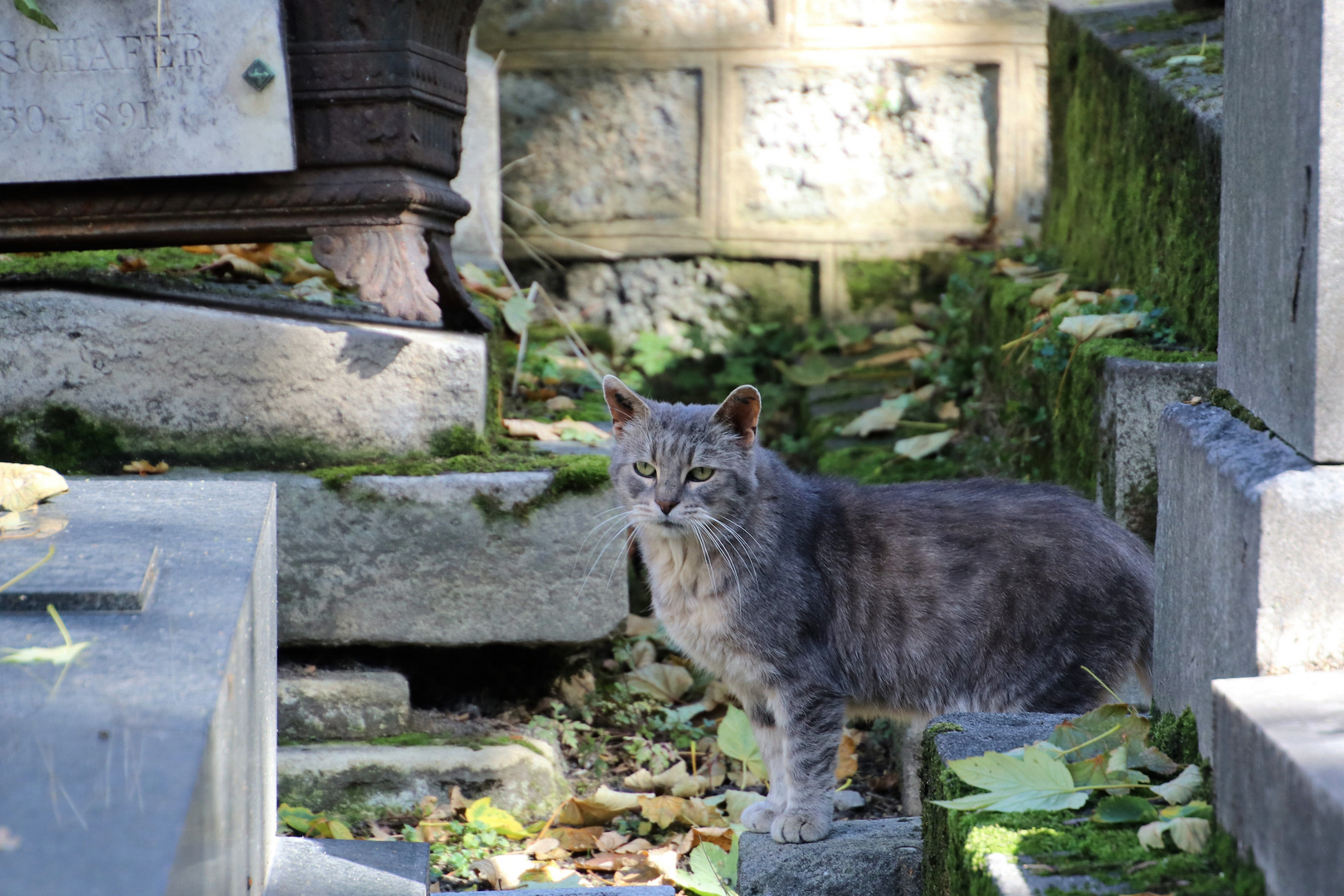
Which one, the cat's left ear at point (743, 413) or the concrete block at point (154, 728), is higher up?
the cat's left ear at point (743, 413)

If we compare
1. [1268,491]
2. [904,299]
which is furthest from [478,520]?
[904,299]

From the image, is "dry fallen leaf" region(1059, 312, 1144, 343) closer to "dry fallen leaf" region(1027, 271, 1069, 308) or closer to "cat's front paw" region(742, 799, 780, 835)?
"dry fallen leaf" region(1027, 271, 1069, 308)

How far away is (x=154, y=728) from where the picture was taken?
153 cm

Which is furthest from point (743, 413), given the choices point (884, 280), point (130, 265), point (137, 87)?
point (884, 280)

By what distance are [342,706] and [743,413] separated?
1.51 metres

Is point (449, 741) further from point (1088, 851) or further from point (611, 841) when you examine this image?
point (1088, 851)

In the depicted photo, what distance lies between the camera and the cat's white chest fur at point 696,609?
3088 mm

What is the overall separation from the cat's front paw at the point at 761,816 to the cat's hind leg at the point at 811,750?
0.19 ft

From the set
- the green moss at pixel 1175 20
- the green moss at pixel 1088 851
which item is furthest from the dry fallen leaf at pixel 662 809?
the green moss at pixel 1175 20

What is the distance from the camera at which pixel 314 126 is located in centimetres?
370

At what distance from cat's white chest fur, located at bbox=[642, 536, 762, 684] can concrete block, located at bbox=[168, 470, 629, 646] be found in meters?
0.56

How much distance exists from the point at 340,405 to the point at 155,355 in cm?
57

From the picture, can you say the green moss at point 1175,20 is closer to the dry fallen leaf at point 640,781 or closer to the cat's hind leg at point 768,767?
the cat's hind leg at point 768,767

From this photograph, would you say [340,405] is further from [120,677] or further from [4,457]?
[120,677]
